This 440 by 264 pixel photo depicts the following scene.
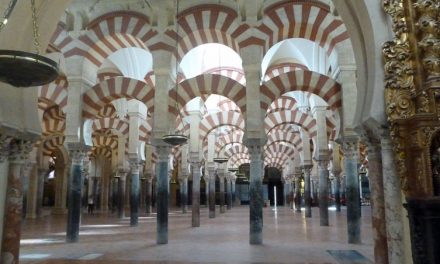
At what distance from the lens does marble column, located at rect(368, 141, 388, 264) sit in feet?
11.1

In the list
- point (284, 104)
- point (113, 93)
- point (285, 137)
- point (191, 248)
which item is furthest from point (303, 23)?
point (285, 137)

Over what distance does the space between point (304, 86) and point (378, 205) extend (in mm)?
4636

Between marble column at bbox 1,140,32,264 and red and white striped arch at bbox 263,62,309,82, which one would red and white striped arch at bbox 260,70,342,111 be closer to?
red and white striped arch at bbox 263,62,309,82

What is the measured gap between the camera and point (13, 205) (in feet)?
12.0

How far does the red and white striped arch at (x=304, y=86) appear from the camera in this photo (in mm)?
7527

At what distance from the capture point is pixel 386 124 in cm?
296

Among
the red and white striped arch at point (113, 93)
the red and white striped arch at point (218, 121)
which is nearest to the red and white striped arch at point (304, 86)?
the red and white striped arch at point (113, 93)

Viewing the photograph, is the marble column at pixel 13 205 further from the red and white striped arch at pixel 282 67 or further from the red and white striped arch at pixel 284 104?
the red and white striped arch at pixel 284 104

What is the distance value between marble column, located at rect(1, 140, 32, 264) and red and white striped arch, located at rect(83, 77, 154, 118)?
13.2 feet

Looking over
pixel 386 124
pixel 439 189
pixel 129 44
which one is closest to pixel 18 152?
pixel 386 124

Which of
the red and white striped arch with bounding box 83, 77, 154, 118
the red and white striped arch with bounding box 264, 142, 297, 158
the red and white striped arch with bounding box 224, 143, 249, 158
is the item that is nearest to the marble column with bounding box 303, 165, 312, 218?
the red and white striped arch with bounding box 264, 142, 297, 158

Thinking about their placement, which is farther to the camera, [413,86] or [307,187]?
[307,187]

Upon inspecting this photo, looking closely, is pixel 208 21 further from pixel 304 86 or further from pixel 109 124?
pixel 109 124

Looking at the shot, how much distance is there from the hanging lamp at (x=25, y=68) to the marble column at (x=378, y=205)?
9.25ft
